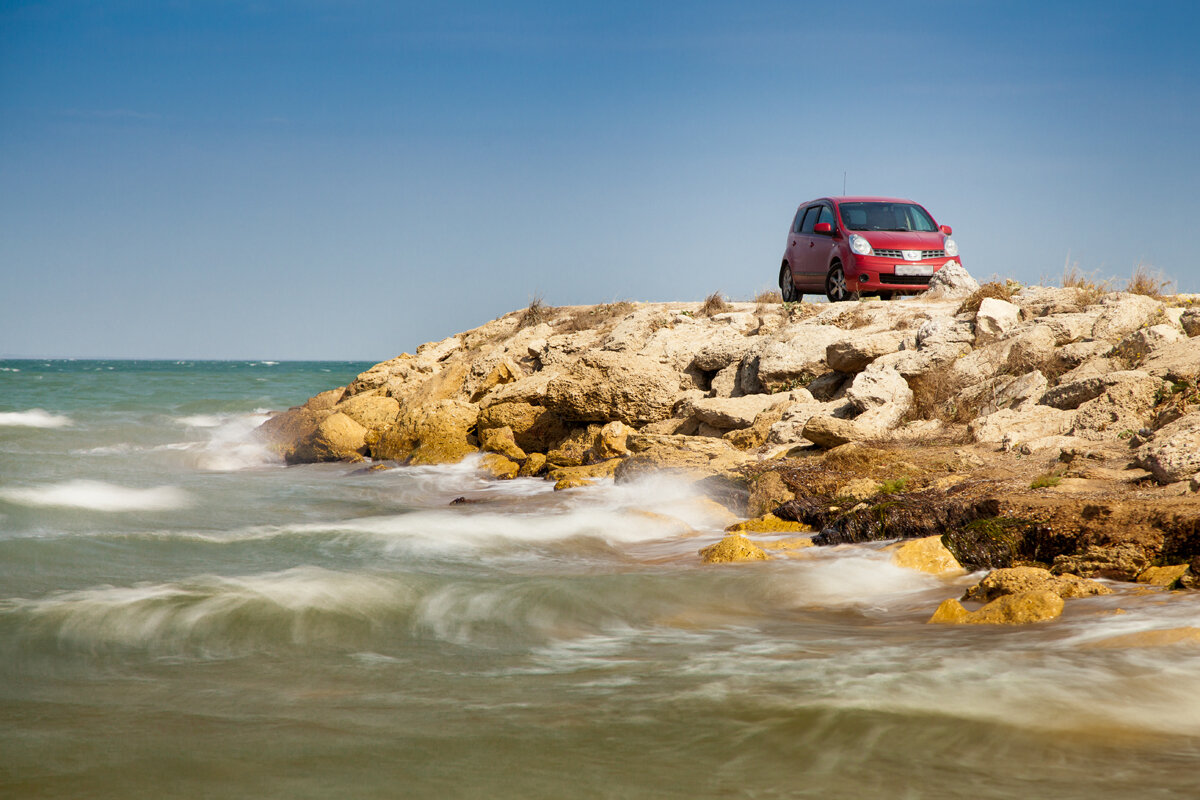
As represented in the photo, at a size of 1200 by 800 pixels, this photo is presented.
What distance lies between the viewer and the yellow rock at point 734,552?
23.4 feet

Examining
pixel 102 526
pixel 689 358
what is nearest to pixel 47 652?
pixel 102 526

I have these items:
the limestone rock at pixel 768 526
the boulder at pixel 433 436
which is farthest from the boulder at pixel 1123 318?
the boulder at pixel 433 436

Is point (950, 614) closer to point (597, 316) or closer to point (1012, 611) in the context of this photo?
point (1012, 611)

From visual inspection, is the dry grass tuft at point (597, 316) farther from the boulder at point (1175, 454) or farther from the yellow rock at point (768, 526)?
the boulder at point (1175, 454)

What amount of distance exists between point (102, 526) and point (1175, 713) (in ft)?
30.2

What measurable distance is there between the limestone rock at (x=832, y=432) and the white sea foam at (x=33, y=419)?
69.8ft

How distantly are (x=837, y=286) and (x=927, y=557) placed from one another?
10.00 m

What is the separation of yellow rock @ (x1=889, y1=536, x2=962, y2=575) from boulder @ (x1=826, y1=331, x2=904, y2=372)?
18.0ft

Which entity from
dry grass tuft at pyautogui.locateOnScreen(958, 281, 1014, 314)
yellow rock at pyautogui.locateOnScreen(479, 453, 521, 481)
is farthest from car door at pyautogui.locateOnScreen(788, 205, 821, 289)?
yellow rock at pyautogui.locateOnScreen(479, 453, 521, 481)

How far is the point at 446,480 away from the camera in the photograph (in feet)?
42.4

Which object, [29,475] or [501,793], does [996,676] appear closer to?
[501,793]

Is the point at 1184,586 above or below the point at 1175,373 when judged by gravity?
below

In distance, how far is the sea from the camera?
3584 mm

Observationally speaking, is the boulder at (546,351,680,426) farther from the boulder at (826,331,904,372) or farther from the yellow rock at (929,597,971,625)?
the yellow rock at (929,597,971,625)
